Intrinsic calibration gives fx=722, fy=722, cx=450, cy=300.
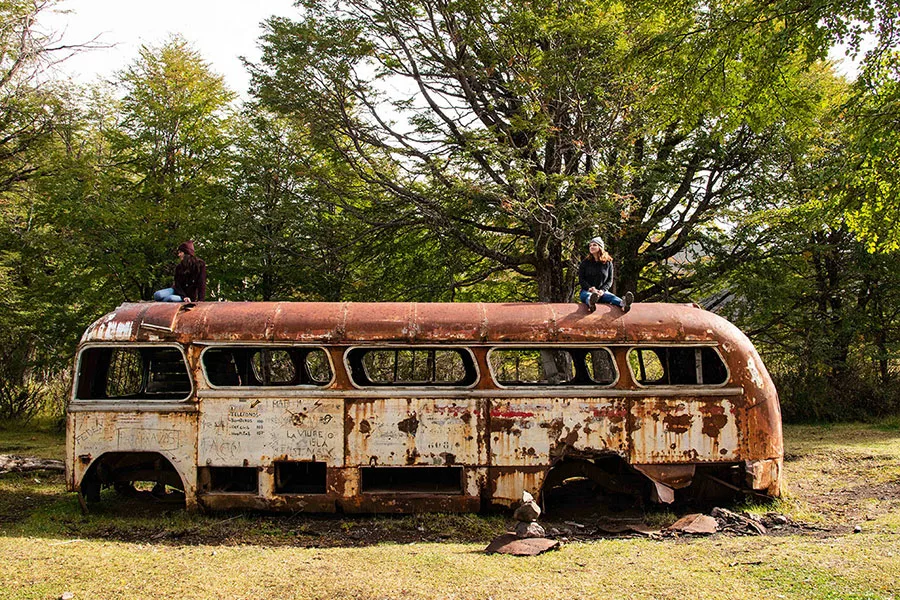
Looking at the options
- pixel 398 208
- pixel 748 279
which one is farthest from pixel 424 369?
pixel 748 279

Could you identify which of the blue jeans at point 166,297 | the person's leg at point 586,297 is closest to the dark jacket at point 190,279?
the blue jeans at point 166,297

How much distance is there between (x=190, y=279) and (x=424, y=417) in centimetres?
357

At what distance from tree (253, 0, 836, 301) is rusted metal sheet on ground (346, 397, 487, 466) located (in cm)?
534

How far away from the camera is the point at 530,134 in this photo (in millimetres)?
14070

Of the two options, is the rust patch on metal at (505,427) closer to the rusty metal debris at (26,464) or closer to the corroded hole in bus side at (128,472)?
the corroded hole in bus side at (128,472)

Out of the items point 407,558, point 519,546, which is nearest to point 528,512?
point 519,546

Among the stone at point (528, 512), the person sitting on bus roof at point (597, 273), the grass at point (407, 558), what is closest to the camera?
the grass at point (407, 558)

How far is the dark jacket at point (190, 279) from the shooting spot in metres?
9.14

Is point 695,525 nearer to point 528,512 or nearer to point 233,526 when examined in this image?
point 528,512

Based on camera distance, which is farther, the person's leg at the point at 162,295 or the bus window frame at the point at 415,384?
the person's leg at the point at 162,295

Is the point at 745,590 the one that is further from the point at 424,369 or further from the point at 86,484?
the point at 424,369

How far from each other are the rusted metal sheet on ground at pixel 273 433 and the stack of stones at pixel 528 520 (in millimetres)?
2091

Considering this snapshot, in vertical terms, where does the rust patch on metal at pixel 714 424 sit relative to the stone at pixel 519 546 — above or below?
above

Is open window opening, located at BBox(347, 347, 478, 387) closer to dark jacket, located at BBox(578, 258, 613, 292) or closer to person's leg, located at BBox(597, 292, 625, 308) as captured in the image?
dark jacket, located at BBox(578, 258, 613, 292)
